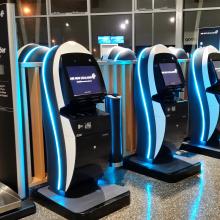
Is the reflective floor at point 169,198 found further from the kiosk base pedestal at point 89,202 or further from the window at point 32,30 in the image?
the window at point 32,30

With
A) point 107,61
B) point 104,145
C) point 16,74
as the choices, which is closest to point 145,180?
point 104,145

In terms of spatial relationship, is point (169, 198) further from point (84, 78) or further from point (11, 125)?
point (11, 125)

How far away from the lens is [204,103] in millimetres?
4047

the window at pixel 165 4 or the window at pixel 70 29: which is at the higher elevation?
the window at pixel 165 4

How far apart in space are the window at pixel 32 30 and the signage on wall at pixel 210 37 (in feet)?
21.0

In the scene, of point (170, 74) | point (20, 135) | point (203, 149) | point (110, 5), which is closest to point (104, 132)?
point (20, 135)

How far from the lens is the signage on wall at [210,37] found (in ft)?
20.7

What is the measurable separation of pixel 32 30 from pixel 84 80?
976cm

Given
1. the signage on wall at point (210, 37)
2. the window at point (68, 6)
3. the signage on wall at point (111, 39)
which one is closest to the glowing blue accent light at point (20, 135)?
the signage on wall at point (210, 37)

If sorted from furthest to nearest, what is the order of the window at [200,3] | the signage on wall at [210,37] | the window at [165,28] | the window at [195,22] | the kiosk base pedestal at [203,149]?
the window at [165,28] < the window at [195,22] < the window at [200,3] < the signage on wall at [210,37] < the kiosk base pedestal at [203,149]

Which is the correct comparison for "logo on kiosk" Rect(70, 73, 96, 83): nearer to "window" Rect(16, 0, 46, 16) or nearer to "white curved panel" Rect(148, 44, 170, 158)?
"white curved panel" Rect(148, 44, 170, 158)

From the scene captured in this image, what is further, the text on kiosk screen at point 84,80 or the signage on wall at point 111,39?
the signage on wall at point 111,39

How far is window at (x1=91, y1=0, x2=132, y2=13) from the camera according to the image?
11.1m

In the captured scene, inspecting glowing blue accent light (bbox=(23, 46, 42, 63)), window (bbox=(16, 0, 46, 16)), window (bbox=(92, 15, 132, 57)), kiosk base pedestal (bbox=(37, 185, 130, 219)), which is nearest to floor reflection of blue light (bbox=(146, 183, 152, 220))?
kiosk base pedestal (bbox=(37, 185, 130, 219))
